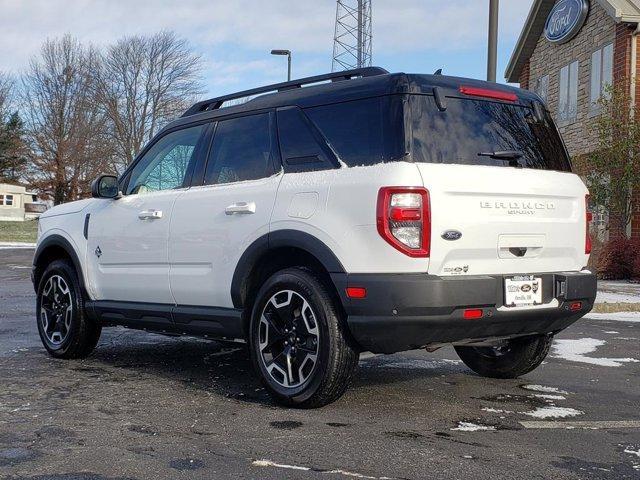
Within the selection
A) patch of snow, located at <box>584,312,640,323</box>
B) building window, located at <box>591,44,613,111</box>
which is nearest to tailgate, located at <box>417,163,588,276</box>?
patch of snow, located at <box>584,312,640,323</box>

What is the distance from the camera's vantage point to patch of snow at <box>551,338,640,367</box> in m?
7.03

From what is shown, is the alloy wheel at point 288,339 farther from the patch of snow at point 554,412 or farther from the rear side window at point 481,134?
the patch of snow at point 554,412

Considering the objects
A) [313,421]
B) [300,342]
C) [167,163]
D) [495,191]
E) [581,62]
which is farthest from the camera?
[581,62]

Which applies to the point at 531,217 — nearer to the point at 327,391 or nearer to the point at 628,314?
the point at 327,391

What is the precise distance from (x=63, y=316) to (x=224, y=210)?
7.25ft

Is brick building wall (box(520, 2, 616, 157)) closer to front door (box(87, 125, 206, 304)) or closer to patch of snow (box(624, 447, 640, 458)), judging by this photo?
front door (box(87, 125, 206, 304))

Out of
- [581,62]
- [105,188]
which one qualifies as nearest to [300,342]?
[105,188]

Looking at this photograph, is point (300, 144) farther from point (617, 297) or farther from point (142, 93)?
point (142, 93)

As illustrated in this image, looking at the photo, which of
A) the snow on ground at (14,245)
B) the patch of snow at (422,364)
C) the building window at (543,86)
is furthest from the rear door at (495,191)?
the snow on ground at (14,245)

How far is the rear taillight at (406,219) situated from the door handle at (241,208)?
3.45 ft

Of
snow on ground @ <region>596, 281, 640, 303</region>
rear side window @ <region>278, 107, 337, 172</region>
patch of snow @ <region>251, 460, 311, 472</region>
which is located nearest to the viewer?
patch of snow @ <region>251, 460, 311, 472</region>

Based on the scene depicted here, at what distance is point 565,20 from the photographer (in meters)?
23.0

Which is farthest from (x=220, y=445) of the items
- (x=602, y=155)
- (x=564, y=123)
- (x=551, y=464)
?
(x=564, y=123)

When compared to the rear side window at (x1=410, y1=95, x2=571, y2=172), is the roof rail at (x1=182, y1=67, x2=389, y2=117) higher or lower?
higher
